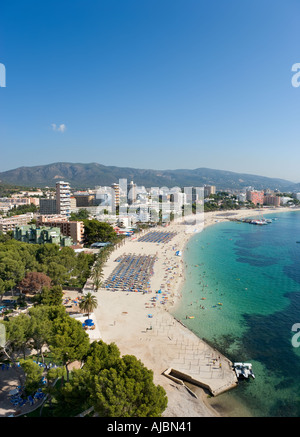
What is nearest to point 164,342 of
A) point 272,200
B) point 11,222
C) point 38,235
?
point 38,235

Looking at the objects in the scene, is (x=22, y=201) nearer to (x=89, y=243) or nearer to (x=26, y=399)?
(x=89, y=243)

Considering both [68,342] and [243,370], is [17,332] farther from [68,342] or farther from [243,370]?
[243,370]

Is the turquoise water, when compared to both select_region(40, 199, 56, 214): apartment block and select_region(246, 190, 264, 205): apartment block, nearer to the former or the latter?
select_region(40, 199, 56, 214): apartment block

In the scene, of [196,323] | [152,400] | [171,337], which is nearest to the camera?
[152,400]

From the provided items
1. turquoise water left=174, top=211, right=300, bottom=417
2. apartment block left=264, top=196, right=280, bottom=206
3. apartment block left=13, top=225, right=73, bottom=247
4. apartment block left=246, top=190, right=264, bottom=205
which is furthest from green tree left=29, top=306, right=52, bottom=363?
apartment block left=264, top=196, right=280, bottom=206

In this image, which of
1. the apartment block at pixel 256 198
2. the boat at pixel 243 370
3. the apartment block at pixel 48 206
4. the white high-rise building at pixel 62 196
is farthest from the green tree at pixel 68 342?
the apartment block at pixel 256 198

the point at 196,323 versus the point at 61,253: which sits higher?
the point at 61,253

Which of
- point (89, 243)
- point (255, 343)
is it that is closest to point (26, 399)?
point (255, 343)

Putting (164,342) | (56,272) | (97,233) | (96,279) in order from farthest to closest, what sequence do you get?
(97,233), (96,279), (56,272), (164,342)
